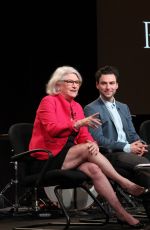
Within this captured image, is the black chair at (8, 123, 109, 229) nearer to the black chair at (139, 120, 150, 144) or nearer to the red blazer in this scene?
the red blazer

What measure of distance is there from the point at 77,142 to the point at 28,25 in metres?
2.58

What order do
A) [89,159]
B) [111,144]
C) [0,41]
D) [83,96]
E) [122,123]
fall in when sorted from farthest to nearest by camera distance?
[83,96]
[0,41]
[122,123]
[111,144]
[89,159]

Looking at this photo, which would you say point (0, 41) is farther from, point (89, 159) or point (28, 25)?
point (89, 159)

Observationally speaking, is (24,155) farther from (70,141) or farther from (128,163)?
(128,163)

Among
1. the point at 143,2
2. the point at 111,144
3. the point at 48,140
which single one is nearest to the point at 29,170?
the point at 48,140

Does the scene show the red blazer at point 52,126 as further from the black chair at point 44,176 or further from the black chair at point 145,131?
the black chair at point 145,131

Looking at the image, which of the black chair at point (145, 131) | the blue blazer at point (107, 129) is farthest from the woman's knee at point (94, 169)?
the black chair at point (145, 131)

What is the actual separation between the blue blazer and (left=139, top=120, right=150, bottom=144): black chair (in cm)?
39

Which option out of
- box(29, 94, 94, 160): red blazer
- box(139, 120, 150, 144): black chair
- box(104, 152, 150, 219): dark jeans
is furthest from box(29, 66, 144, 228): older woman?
box(139, 120, 150, 144): black chair

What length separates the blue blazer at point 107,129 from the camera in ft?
14.1

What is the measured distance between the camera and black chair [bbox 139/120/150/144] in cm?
503

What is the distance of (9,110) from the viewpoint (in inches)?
255

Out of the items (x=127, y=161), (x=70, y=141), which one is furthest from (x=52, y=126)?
(x=127, y=161)

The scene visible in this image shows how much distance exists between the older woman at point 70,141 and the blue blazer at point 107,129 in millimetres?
92
